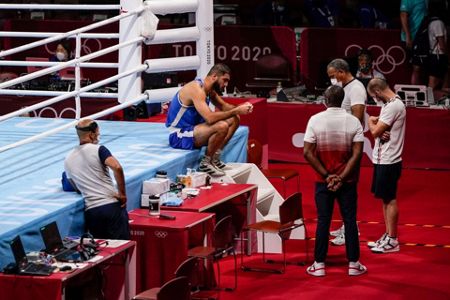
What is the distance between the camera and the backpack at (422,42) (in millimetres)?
13492

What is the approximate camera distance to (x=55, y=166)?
8.49 metres

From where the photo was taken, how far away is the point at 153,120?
11430 millimetres

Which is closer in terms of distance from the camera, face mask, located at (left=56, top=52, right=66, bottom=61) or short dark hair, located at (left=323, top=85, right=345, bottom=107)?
short dark hair, located at (left=323, top=85, right=345, bottom=107)

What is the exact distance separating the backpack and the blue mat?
12.6 feet

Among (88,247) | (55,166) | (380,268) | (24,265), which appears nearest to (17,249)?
(24,265)

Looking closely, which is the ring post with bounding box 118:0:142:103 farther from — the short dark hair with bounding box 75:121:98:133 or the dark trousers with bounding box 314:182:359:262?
the short dark hair with bounding box 75:121:98:133

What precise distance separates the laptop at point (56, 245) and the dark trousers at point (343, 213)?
2.35m

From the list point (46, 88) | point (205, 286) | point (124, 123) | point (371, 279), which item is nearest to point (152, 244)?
point (205, 286)

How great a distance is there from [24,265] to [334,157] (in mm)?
2933

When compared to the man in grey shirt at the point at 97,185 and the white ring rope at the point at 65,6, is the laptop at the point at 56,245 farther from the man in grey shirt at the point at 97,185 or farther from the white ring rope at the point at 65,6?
the white ring rope at the point at 65,6

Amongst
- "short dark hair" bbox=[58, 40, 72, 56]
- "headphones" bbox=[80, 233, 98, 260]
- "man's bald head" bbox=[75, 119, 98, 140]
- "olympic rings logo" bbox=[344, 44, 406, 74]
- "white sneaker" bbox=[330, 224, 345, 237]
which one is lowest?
"white sneaker" bbox=[330, 224, 345, 237]

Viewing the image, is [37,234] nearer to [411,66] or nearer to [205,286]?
[205,286]

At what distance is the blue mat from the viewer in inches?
269

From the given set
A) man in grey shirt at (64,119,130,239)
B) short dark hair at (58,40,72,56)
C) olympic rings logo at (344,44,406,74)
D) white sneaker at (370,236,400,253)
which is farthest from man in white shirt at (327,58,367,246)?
short dark hair at (58,40,72,56)
